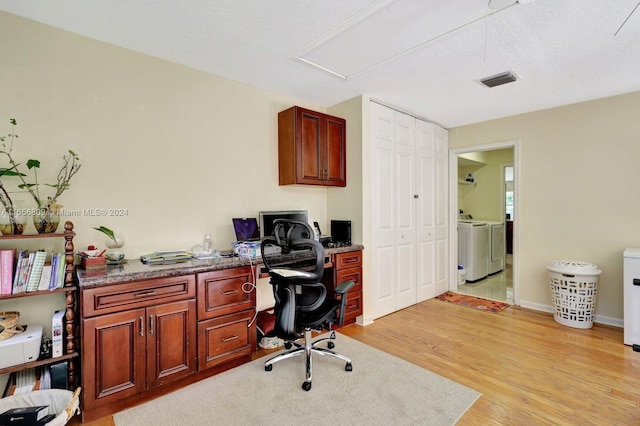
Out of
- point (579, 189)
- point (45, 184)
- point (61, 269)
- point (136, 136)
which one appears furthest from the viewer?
point (579, 189)

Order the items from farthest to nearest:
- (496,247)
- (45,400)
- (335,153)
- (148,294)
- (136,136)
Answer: (496,247), (335,153), (136,136), (148,294), (45,400)

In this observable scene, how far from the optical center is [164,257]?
2.41 m

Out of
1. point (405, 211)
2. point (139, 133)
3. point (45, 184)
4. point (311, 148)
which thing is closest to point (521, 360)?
point (405, 211)

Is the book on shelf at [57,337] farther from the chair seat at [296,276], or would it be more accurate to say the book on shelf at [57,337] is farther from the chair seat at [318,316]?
the chair seat at [318,316]

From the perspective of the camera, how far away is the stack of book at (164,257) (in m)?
2.32

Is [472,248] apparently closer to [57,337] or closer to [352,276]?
[352,276]

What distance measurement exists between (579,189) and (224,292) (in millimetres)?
4191

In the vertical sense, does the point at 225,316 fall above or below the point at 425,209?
below

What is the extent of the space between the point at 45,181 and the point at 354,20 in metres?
2.45

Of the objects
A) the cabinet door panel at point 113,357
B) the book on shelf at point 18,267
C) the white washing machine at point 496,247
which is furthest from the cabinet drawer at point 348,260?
the white washing machine at point 496,247

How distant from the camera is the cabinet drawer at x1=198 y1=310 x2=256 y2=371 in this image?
230 centimetres

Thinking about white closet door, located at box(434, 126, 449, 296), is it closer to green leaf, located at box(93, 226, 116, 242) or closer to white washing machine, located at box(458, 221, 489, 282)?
white washing machine, located at box(458, 221, 489, 282)

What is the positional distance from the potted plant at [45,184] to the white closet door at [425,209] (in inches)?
146

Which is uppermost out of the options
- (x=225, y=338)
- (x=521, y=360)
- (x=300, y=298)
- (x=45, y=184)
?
(x=45, y=184)
